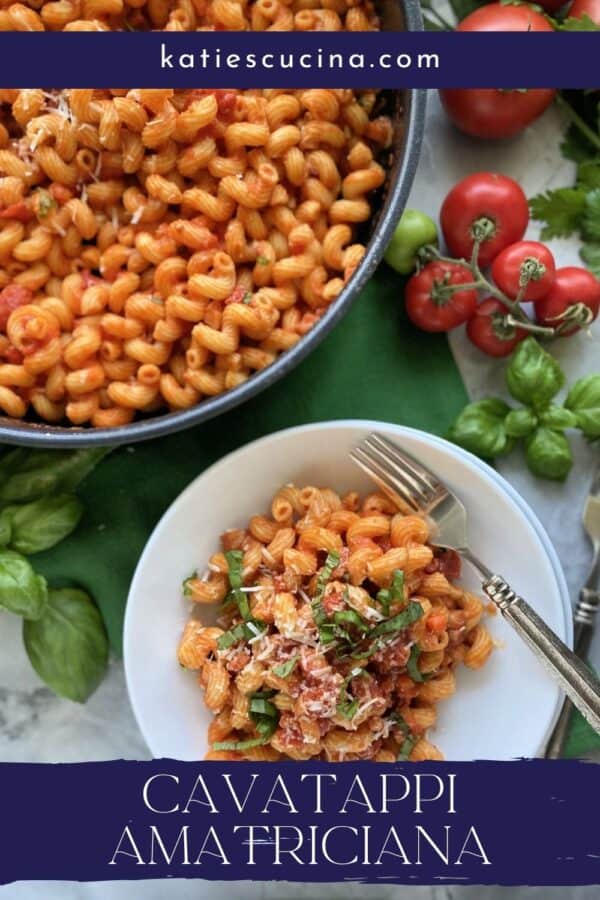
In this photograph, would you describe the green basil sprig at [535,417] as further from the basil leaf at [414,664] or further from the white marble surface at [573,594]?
the basil leaf at [414,664]

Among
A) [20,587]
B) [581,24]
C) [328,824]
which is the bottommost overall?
[328,824]

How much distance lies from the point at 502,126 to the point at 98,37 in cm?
74

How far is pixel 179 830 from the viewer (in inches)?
66.2

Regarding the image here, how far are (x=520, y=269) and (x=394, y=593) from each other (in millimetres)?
610

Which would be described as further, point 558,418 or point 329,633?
point 558,418

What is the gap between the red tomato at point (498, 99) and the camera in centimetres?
167

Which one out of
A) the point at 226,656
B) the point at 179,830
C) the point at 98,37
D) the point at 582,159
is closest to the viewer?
the point at 98,37

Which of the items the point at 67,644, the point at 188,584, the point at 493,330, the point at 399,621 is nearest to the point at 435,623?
the point at 399,621

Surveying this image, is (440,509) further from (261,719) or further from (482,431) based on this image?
(261,719)

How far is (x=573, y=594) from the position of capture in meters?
1.74

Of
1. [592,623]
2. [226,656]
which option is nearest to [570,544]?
[592,623]

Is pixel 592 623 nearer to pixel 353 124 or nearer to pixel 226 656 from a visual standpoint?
pixel 226 656

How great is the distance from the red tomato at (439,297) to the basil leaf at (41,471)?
633 mm

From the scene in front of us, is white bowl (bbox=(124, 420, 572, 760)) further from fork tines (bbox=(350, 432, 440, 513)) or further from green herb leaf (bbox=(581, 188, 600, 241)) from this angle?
green herb leaf (bbox=(581, 188, 600, 241))
